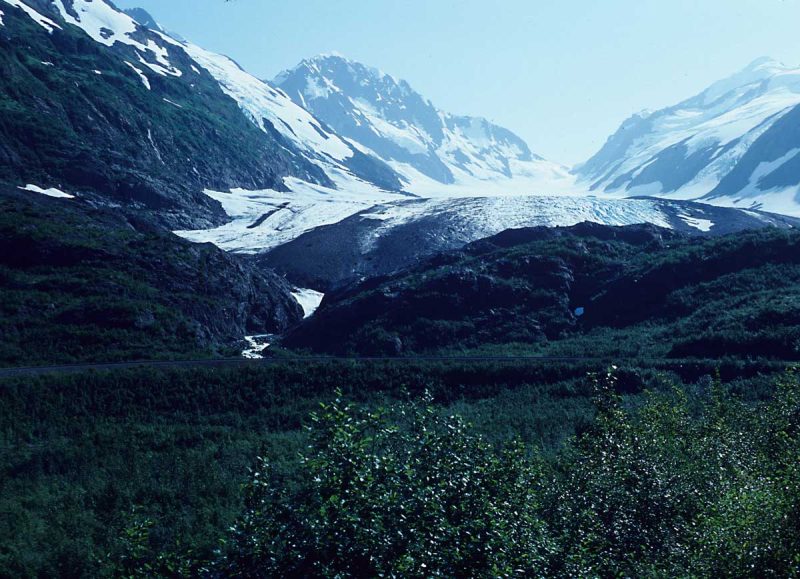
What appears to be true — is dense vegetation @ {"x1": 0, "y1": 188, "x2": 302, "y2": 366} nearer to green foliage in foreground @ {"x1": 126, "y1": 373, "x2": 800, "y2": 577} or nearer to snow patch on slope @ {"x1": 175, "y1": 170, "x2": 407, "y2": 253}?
snow patch on slope @ {"x1": 175, "y1": 170, "x2": 407, "y2": 253}

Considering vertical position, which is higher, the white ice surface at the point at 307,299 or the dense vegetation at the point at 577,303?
the white ice surface at the point at 307,299

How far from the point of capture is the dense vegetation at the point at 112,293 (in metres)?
52.9

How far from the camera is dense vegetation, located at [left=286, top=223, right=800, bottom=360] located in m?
56.2

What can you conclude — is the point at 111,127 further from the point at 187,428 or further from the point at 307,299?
the point at 187,428

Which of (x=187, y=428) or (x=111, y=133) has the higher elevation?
(x=111, y=133)

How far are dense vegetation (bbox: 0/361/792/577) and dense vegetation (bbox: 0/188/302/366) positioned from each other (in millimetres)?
8535

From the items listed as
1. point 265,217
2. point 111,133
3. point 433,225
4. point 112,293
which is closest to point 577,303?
point 112,293

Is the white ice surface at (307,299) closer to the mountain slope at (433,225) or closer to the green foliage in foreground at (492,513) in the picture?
the mountain slope at (433,225)

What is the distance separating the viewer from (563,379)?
4741 cm

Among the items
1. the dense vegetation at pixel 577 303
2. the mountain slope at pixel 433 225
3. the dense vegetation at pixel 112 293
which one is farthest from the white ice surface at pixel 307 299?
the dense vegetation at pixel 577 303

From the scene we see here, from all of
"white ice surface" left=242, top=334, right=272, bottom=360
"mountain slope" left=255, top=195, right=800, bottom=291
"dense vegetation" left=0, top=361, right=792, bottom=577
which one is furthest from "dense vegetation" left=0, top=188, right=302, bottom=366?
"mountain slope" left=255, top=195, right=800, bottom=291

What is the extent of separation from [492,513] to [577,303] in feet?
186

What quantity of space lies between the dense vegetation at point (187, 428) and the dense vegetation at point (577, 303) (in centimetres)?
968

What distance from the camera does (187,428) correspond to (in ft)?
134
